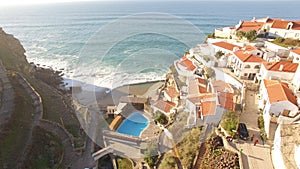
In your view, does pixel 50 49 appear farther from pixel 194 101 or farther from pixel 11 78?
pixel 194 101

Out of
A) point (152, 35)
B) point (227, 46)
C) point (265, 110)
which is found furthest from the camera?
point (152, 35)

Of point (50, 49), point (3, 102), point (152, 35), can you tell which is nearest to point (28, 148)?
point (3, 102)

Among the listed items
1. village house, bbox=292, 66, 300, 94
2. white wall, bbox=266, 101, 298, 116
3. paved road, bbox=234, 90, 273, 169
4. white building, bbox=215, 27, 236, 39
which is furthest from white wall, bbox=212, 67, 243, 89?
white building, bbox=215, 27, 236, 39

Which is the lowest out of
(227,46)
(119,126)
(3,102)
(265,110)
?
(119,126)

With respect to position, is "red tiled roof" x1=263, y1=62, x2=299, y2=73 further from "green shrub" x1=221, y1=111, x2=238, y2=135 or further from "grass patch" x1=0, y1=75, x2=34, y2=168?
"grass patch" x1=0, y1=75, x2=34, y2=168

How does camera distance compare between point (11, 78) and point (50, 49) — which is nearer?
point (11, 78)

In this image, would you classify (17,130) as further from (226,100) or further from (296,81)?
(296,81)
